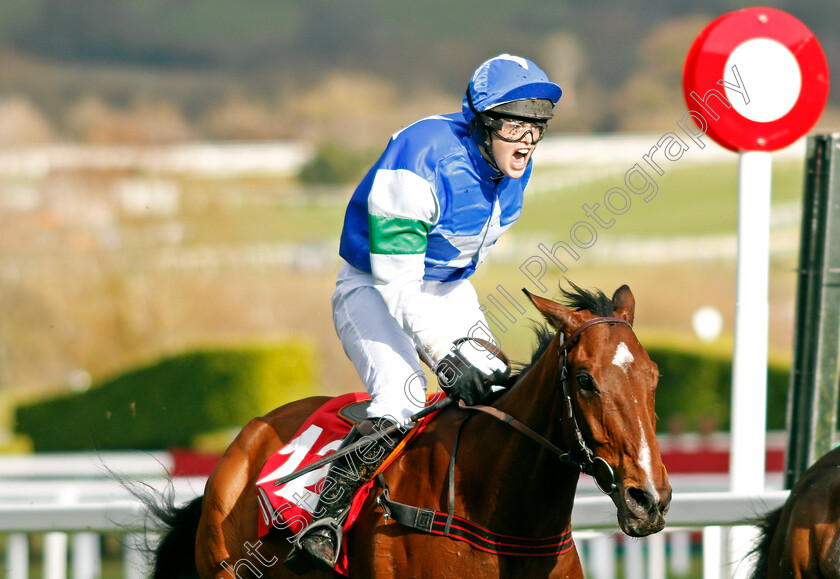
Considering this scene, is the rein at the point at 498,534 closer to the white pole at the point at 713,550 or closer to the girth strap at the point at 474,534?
the girth strap at the point at 474,534

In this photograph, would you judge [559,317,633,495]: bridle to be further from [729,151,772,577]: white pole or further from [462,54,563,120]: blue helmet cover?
[729,151,772,577]: white pole

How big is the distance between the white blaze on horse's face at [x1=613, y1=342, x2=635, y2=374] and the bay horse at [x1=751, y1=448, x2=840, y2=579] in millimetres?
984

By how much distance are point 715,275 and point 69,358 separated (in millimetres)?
11640

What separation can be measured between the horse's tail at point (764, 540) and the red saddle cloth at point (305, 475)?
1149 millimetres

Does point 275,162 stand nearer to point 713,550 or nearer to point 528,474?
point 713,550

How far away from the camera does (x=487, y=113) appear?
2.71m

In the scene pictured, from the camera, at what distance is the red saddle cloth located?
9.11 ft

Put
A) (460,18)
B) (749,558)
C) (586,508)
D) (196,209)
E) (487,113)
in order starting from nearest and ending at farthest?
(487,113)
(749,558)
(586,508)
(196,209)
(460,18)

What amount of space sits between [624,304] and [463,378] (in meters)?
0.48

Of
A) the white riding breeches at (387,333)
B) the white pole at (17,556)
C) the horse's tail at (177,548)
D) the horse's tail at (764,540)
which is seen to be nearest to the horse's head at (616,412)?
the white riding breeches at (387,333)

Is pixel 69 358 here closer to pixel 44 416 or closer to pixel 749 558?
pixel 44 416

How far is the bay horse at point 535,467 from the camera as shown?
7.20ft

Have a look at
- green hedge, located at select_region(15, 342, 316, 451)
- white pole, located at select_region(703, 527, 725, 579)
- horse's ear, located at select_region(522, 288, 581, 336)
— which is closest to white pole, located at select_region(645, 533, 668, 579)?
white pole, located at select_region(703, 527, 725, 579)

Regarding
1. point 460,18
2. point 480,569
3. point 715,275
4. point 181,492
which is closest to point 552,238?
point 715,275
